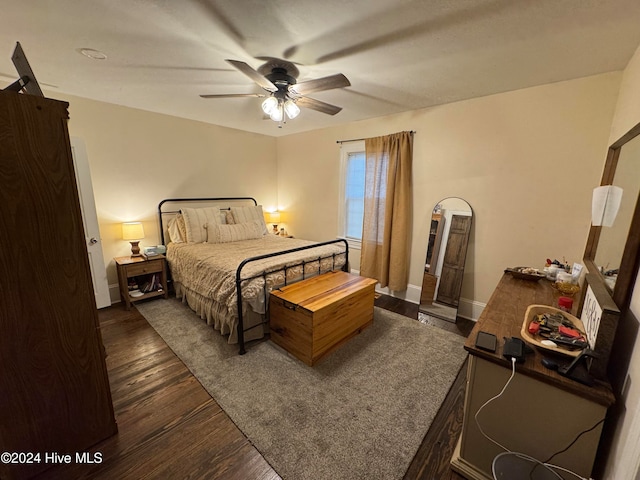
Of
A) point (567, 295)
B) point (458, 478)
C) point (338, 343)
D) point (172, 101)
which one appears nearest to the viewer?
point (458, 478)

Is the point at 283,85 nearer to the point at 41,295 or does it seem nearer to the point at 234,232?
the point at 41,295

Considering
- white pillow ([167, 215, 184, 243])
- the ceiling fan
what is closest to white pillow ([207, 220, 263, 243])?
white pillow ([167, 215, 184, 243])

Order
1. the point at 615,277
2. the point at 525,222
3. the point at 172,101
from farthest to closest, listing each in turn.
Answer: the point at 172,101
the point at 525,222
the point at 615,277

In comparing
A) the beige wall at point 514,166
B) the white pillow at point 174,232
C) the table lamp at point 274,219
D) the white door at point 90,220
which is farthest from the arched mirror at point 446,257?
the white door at point 90,220

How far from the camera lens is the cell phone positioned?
1.21 meters

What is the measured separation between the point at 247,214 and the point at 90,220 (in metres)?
1.91

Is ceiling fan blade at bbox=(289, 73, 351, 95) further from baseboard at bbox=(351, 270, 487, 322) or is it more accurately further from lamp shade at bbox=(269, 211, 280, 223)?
lamp shade at bbox=(269, 211, 280, 223)

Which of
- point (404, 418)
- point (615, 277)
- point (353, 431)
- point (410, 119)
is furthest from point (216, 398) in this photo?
point (410, 119)

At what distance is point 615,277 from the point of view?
3.96ft

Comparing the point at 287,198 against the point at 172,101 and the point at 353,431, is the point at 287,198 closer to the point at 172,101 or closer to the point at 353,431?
the point at 172,101

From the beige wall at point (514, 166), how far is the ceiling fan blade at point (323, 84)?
177cm

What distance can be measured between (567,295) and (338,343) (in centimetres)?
179

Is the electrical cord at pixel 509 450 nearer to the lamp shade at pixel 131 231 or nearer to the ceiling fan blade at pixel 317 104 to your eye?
the ceiling fan blade at pixel 317 104

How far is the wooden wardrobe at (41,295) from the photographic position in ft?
3.76
